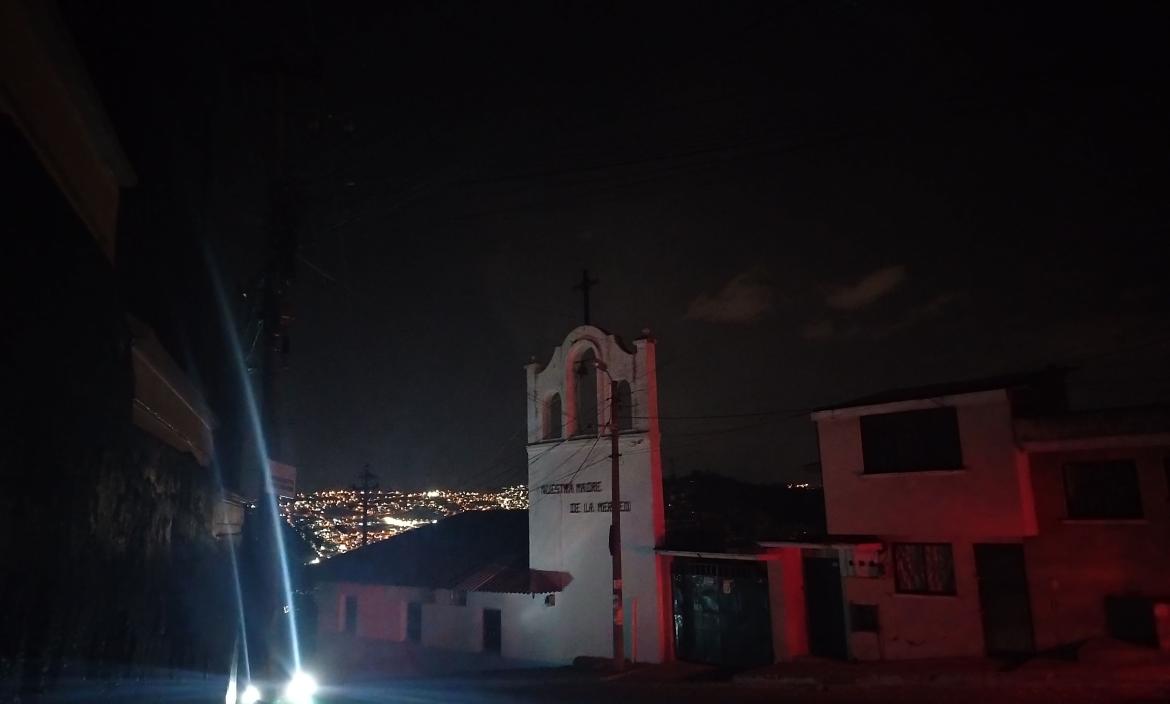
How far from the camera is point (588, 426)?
21266 millimetres

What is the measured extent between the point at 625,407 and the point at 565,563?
4732mm

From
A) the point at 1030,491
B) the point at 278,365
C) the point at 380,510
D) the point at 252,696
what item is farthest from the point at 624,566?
the point at 380,510

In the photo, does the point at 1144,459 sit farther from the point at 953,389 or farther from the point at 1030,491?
the point at 953,389

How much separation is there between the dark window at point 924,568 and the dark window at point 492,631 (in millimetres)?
11596

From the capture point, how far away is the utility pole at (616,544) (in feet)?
60.1

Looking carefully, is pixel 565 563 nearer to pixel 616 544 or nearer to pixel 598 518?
pixel 598 518

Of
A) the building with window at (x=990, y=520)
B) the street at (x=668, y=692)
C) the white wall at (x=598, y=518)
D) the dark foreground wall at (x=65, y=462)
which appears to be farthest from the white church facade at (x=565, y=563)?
the dark foreground wall at (x=65, y=462)

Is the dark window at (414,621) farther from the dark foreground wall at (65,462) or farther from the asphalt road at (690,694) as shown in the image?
the dark foreground wall at (65,462)

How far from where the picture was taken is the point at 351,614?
2709 cm

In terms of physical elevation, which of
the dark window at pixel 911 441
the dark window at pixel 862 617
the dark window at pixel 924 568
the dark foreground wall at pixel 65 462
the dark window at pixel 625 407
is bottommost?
the dark window at pixel 862 617

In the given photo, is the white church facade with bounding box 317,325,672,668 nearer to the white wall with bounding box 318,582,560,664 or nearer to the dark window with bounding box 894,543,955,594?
the white wall with bounding box 318,582,560,664

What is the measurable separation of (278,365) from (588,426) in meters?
10.7

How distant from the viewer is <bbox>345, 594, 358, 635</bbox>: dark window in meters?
26.8

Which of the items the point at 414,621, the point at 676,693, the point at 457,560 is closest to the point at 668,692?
the point at 676,693
